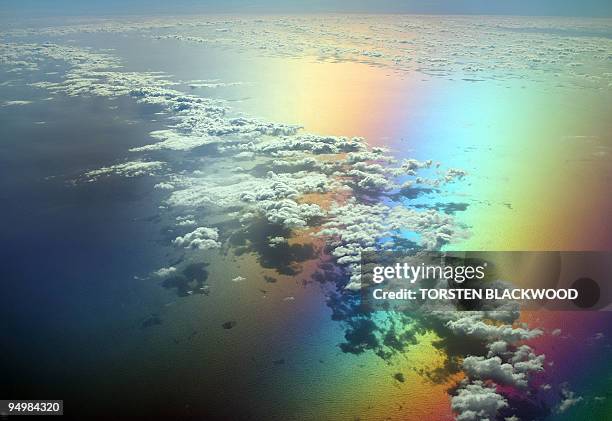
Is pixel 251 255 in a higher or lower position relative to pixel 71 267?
higher

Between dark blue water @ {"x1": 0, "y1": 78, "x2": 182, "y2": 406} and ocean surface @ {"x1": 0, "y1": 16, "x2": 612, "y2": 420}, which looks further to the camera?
dark blue water @ {"x1": 0, "y1": 78, "x2": 182, "y2": 406}

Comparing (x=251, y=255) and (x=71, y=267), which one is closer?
(x=71, y=267)

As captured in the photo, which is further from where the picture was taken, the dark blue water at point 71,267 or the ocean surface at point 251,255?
the dark blue water at point 71,267

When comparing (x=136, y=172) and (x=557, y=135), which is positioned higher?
(x=557, y=135)

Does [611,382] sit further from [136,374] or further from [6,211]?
[6,211]

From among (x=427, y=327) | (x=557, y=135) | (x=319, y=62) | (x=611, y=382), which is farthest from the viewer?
(x=319, y=62)

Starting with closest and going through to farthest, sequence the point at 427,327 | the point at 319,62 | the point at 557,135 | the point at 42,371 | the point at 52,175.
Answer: the point at 42,371 < the point at 427,327 < the point at 52,175 < the point at 557,135 < the point at 319,62

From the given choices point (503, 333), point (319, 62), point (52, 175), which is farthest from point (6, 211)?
point (319, 62)

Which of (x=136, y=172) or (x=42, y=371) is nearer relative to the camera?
(x=42, y=371)

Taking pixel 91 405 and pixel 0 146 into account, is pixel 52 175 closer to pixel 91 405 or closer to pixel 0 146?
pixel 0 146

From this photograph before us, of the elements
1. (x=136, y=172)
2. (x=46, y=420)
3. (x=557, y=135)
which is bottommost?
(x=46, y=420)
